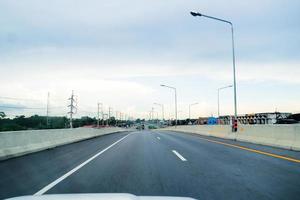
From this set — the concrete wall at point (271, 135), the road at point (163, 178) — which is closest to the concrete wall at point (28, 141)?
the road at point (163, 178)

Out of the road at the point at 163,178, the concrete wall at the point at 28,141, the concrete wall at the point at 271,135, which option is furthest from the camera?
the concrete wall at the point at 271,135

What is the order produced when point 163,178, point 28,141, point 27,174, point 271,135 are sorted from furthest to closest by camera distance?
point 271,135, point 28,141, point 27,174, point 163,178

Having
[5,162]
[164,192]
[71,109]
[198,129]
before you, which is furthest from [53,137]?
[71,109]

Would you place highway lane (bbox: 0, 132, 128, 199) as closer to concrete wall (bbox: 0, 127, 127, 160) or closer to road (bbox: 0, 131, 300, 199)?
road (bbox: 0, 131, 300, 199)

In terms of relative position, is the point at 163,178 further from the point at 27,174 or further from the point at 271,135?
the point at 271,135

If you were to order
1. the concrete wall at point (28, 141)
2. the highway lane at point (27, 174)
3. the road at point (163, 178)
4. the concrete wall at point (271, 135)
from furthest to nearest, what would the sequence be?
the concrete wall at point (271, 135) → the concrete wall at point (28, 141) → the highway lane at point (27, 174) → the road at point (163, 178)

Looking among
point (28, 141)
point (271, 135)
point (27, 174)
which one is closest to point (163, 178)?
point (27, 174)

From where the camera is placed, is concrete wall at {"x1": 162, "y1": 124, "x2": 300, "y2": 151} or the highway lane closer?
the highway lane

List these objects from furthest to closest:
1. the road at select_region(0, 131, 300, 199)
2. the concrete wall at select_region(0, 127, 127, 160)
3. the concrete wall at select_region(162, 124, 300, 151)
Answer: the concrete wall at select_region(162, 124, 300, 151) → the concrete wall at select_region(0, 127, 127, 160) → the road at select_region(0, 131, 300, 199)

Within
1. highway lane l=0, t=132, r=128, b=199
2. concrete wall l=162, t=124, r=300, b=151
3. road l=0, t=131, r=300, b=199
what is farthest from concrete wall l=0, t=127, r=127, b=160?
concrete wall l=162, t=124, r=300, b=151

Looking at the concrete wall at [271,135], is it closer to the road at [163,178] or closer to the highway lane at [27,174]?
the road at [163,178]

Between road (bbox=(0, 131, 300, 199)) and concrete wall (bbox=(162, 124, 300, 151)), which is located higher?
concrete wall (bbox=(162, 124, 300, 151))

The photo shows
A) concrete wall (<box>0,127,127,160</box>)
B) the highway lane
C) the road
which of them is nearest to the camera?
the road

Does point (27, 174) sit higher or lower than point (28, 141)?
lower
